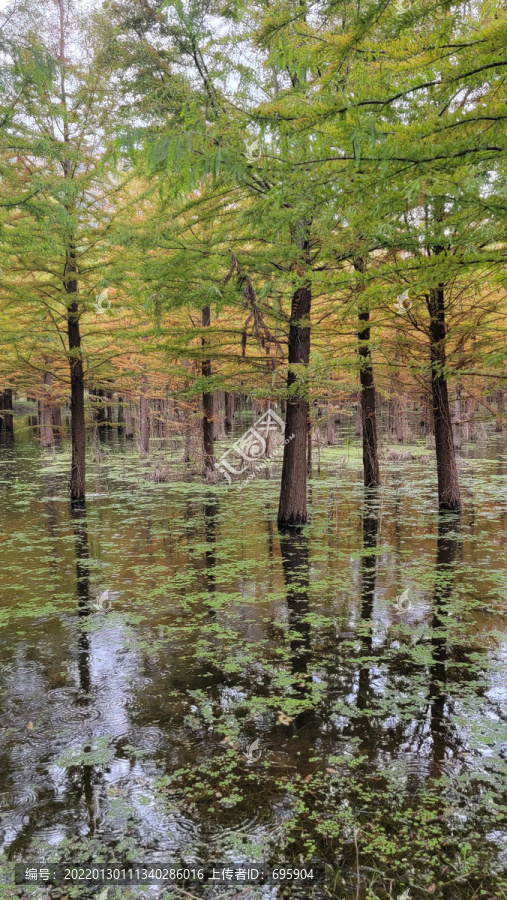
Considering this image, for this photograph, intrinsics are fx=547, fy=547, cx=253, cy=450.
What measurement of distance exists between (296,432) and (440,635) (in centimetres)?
588

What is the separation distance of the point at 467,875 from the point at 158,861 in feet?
5.24

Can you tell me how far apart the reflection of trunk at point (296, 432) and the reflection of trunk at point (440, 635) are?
288 centimetres

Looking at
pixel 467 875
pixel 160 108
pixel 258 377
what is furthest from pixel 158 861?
pixel 258 377

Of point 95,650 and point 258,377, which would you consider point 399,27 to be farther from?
point 258,377

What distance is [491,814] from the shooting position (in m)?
3.19

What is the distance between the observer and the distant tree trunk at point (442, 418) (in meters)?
11.7

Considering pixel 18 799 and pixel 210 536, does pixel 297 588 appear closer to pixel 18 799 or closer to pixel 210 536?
pixel 210 536

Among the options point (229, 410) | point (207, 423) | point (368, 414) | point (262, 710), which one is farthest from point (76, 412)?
point (229, 410)

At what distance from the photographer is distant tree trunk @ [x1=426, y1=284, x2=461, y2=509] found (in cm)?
1171

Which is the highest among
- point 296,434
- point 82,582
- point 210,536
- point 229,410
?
point 229,410

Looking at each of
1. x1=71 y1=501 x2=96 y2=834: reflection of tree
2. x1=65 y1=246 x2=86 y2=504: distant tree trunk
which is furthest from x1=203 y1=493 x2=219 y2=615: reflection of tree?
x1=65 y1=246 x2=86 y2=504: distant tree trunk

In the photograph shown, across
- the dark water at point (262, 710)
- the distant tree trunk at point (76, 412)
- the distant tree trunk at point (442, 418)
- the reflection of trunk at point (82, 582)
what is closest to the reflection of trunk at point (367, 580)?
the dark water at point (262, 710)

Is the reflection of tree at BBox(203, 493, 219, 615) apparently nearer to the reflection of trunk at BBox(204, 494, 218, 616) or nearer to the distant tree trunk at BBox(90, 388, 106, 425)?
the reflection of trunk at BBox(204, 494, 218, 616)

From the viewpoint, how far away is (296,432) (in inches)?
441
